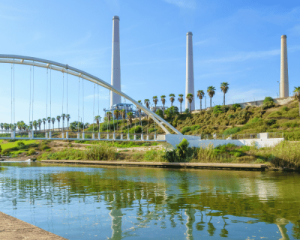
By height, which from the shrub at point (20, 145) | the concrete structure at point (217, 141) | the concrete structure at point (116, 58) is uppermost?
the concrete structure at point (116, 58)

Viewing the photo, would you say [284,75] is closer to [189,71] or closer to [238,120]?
[238,120]

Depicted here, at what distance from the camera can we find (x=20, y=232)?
582 cm

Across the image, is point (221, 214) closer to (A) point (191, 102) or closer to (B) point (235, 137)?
(B) point (235, 137)

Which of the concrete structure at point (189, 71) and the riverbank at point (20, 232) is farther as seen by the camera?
the concrete structure at point (189, 71)

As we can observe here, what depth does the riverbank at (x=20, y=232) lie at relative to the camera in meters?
5.50

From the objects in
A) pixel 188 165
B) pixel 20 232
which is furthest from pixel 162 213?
pixel 188 165

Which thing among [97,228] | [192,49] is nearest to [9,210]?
[97,228]

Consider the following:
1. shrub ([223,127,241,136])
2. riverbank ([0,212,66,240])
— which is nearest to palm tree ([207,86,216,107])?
shrub ([223,127,241,136])

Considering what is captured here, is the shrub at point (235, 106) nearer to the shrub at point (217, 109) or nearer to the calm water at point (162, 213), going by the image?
the shrub at point (217, 109)

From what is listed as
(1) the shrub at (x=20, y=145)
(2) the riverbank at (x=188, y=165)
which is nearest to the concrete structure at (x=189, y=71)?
(2) the riverbank at (x=188, y=165)

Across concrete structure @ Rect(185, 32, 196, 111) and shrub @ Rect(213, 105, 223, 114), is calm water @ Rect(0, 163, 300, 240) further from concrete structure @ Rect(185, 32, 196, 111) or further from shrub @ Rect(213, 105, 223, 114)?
concrete structure @ Rect(185, 32, 196, 111)

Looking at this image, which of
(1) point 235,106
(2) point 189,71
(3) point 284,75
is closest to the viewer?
(1) point 235,106

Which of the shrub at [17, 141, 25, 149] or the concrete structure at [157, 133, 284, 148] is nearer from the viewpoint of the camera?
the concrete structure at [157, 133, 284, 148]

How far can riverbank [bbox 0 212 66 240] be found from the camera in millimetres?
5496
